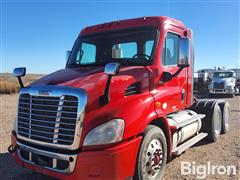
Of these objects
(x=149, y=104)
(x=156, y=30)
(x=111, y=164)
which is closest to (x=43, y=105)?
(x=111, y=164)

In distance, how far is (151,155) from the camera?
4.39m

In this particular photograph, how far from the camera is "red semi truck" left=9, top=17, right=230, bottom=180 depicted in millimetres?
Result: 3729

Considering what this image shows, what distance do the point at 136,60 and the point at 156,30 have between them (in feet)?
2.26

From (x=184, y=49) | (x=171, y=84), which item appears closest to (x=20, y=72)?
(x=171, y=84)

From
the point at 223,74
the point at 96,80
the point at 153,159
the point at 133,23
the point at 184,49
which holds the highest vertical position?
the point at 133,23

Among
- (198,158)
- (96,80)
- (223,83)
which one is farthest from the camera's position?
(223,83)

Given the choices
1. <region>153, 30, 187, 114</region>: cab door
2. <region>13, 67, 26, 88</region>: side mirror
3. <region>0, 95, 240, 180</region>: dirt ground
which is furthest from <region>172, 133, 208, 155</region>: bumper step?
<region>13, 67, 26, 88</region>: side mirror

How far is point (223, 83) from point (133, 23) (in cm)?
1966

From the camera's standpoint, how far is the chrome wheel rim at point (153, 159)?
434cm

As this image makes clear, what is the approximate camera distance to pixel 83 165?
12.0 feet

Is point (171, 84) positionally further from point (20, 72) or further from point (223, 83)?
point (223, 83)

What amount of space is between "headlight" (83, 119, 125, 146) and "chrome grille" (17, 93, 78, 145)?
23 cm

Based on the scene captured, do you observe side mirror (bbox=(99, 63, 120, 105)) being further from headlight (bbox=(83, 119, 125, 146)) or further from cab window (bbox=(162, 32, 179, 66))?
cab window (bbox=(162, 32, 179, 66))

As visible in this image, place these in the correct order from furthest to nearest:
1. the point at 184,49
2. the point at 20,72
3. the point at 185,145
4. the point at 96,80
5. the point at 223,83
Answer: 1. the point at 223,83
2. the point at 185,145
3. the point at 184,49
4. the point at 20,72
5. the point at 96,80
